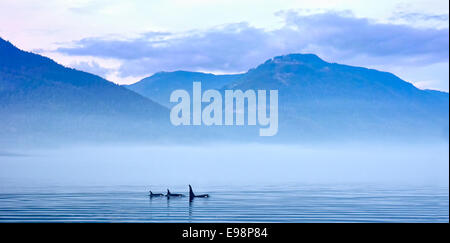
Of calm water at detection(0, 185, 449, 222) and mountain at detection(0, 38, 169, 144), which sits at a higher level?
mountain at detection(0, 38, 169, 144)

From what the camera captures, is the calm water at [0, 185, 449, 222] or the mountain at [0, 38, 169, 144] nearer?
the calm water at [0, 185, 449, 222]

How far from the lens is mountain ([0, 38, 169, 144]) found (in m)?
130

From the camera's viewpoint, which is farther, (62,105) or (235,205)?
(62,105)

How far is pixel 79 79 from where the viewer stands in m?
148

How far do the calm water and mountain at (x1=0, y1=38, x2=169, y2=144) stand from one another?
3892 inches

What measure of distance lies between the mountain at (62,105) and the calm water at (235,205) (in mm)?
98850

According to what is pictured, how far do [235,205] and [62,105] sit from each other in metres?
123

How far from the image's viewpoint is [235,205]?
77.5 ft

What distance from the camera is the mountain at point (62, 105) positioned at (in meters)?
130

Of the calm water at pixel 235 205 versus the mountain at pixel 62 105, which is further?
the mountain at pixel 62 105

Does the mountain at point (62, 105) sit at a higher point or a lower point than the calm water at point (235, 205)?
higher

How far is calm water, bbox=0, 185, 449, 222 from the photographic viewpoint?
19219 mm

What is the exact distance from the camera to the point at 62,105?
14112 centimetres

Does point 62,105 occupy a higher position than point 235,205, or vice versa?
point 62,105
